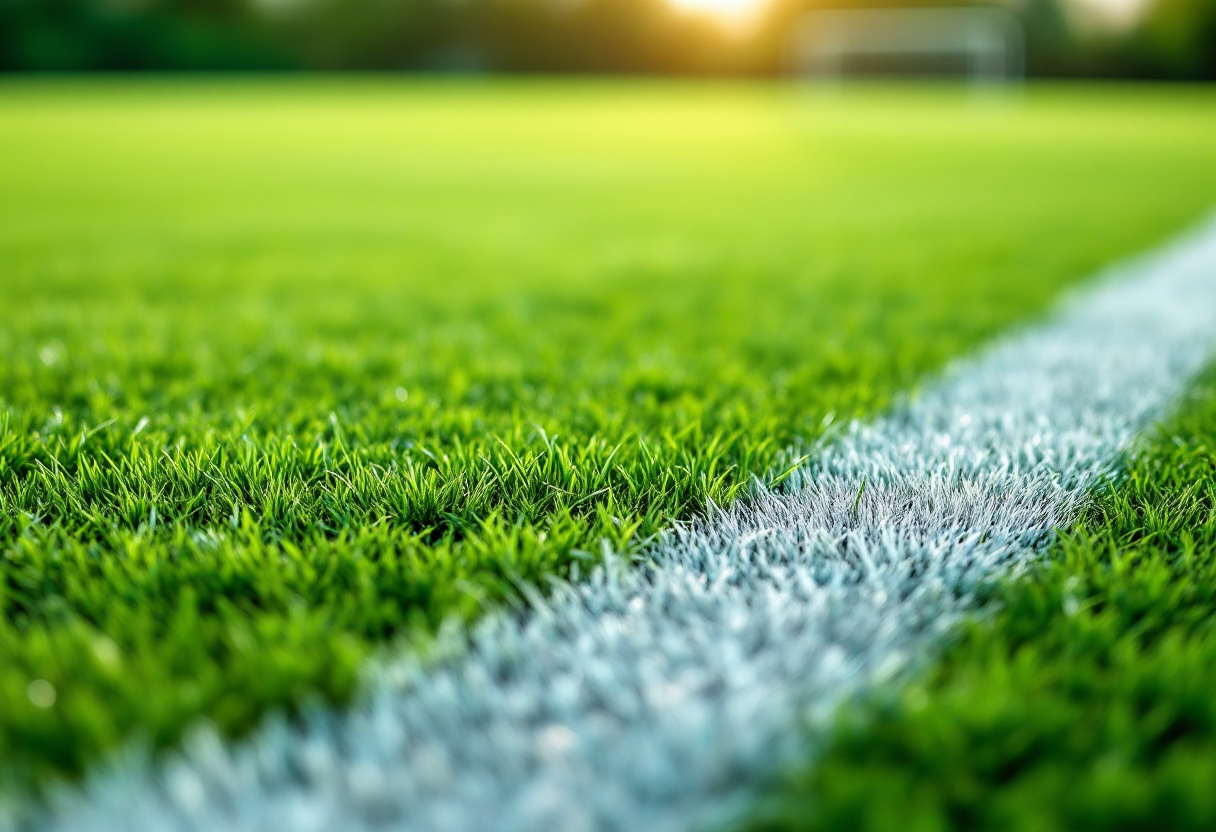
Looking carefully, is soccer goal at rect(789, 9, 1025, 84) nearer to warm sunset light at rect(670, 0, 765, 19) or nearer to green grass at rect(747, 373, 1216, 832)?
warm sunset light at rect(670, 0, 765, 19)

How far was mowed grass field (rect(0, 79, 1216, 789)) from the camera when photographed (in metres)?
1.16

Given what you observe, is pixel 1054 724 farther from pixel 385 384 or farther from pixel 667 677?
pixel 385 384

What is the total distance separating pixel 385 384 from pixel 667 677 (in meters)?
1.45

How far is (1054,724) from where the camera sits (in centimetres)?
97

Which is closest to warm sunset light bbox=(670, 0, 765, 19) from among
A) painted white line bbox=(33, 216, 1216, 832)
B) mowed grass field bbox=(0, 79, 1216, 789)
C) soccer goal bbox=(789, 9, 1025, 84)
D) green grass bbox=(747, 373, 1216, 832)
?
soccer goal bbox=(789, 9, 1025, 84)

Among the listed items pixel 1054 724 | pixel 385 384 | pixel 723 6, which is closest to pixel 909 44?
pixel 723 6

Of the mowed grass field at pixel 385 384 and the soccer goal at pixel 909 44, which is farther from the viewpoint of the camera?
the soccer goal at pixel 909 44

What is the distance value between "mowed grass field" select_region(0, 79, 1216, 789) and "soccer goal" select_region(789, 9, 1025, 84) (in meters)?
23.5

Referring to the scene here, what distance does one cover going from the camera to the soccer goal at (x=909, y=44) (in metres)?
29.1

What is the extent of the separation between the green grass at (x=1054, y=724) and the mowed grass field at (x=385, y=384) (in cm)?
50

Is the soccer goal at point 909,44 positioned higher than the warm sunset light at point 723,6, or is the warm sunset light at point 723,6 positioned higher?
the warm sunset light at point 723,6

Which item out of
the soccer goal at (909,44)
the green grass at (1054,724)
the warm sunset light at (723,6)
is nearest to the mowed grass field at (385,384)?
the green grass at (1054,724)

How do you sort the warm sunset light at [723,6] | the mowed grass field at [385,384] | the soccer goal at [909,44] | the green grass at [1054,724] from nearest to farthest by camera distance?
the green grass at [1054,724], the mowed grass field at [385,384], the soccer goal at [909,44], the warm sunset light at [723,6]

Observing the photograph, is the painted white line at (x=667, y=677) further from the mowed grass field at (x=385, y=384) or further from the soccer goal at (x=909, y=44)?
the soccer goal at (x=909, y=44)
